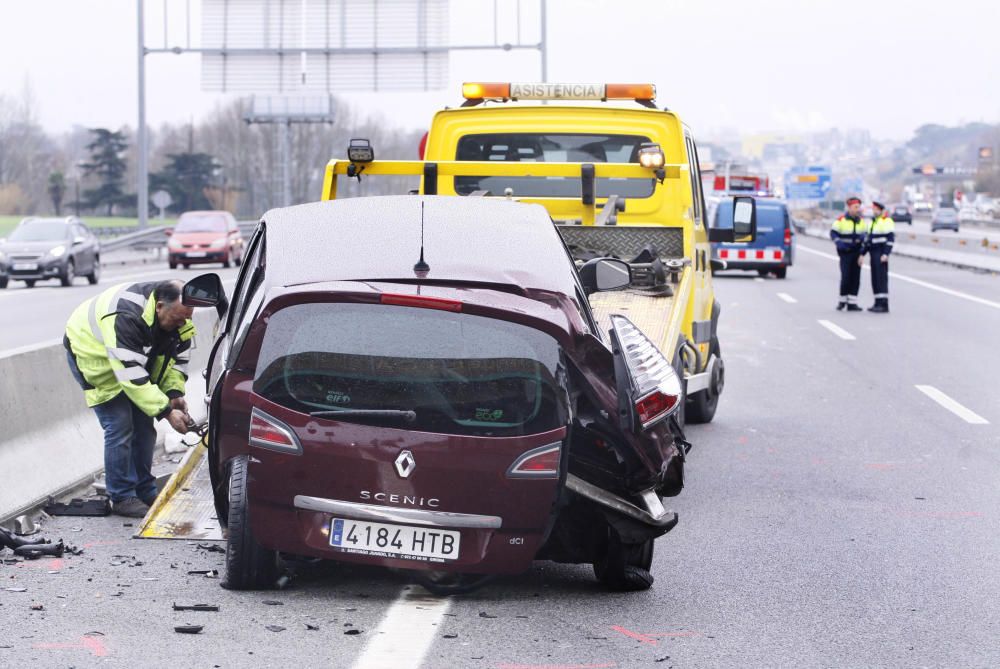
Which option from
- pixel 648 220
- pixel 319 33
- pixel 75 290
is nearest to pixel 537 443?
pixel 648 220

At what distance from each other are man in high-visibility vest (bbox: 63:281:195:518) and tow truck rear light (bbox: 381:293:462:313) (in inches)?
82.5

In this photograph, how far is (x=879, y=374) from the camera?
579 inches

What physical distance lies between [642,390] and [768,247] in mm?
29399

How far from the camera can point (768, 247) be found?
34.7 m

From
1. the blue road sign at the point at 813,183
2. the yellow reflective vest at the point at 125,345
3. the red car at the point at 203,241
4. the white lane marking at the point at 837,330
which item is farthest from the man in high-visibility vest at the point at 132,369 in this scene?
the blue road sign at the point at 813,183

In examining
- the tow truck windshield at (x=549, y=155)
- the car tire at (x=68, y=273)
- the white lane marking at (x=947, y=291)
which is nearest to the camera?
the tow truck windshield at (x=549, y=155)

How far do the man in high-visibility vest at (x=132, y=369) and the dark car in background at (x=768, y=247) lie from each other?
26.8 meters

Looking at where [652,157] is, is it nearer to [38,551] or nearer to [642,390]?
[642,390]

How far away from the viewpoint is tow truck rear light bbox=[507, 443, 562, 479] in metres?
5.34

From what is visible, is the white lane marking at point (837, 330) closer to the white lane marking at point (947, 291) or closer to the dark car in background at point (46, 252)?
the white lane marking at point (947, 291)

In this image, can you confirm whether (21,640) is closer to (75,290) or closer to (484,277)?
(484,277)

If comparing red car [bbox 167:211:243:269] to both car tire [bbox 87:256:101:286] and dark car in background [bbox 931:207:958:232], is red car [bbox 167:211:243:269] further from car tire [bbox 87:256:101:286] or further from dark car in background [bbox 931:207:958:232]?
dark car in background [bbox 931:207:958:232]

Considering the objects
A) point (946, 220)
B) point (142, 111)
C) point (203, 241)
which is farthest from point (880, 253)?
point (946, 220)

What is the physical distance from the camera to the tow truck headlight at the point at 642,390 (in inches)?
224
